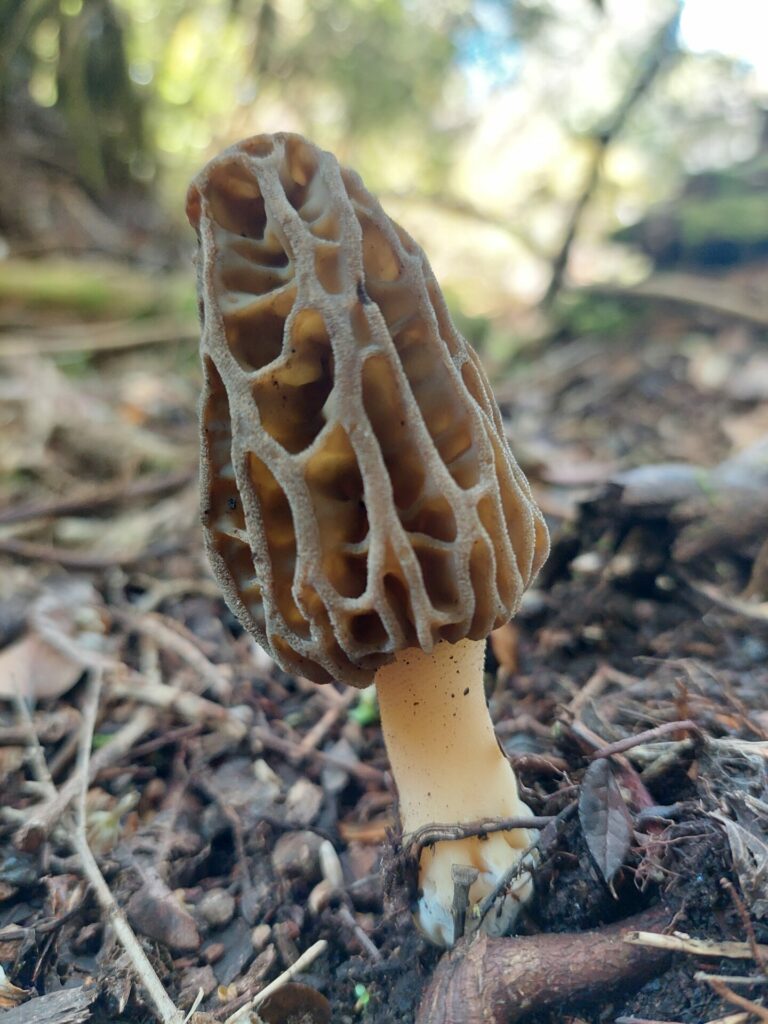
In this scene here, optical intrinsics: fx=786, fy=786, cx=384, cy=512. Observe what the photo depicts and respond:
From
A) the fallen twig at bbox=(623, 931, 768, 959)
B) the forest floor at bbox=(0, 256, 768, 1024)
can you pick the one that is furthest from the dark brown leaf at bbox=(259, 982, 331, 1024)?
the fallen twig at bbox=(623, 931, 768, 959)

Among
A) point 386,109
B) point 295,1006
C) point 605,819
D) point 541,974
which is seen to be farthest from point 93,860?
point 386,109

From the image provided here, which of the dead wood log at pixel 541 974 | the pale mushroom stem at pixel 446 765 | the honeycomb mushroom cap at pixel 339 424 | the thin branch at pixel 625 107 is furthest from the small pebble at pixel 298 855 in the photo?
the thin branch at pixel 625 107

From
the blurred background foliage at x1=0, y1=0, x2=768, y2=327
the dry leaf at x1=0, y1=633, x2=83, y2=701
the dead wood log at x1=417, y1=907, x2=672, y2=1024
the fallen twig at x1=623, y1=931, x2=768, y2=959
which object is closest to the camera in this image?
the fallen twig at x1=623, y1=931, x2=768, y2=959

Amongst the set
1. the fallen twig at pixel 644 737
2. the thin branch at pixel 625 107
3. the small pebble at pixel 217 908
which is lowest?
the small pebble at pixel 217 908

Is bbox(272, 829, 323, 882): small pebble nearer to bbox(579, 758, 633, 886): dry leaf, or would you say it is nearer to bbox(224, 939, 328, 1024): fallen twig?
bbox(224, 939, 328, 1024): fallen twig

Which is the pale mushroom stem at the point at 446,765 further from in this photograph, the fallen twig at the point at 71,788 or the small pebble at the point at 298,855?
the fallen twig at the point at 71,788

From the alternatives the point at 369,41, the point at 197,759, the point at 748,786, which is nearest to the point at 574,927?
the point at 748,786

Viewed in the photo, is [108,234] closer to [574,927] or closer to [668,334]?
[668,334]
